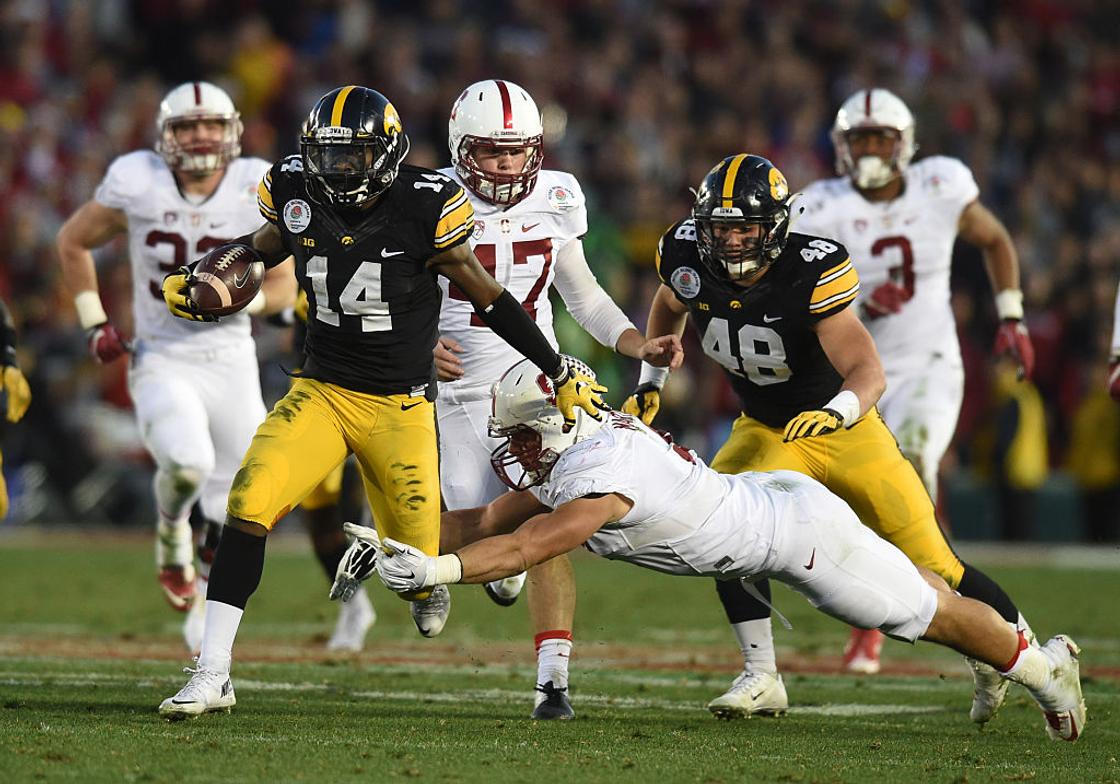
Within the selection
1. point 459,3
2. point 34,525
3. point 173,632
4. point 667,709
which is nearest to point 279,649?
point 173,632

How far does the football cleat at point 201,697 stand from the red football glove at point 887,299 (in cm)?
313

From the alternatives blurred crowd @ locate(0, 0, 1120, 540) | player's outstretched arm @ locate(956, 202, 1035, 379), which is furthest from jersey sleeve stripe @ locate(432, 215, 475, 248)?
blurred crowd @ locate(0, 0, 1120, 540)

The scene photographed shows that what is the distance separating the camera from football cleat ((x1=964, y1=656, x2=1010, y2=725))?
16.5ft

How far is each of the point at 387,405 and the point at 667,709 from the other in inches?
50.3

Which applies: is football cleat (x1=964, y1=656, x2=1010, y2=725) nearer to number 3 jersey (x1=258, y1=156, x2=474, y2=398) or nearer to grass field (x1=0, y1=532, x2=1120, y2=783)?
grass field (x1=0, y1=532, x2=1120, y2=783)

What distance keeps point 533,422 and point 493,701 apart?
116cm

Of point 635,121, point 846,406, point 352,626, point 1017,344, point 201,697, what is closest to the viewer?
point 201,697

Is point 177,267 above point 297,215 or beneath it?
beneath

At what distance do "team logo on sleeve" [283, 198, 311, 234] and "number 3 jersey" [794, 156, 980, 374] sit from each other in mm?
2508

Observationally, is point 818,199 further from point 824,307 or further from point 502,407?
point 502,407

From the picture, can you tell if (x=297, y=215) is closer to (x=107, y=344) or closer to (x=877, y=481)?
(x=107, y=344)

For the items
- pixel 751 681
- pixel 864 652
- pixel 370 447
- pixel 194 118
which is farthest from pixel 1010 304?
pixel 194 118

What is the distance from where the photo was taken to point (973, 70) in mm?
13289

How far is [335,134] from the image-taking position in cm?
476
